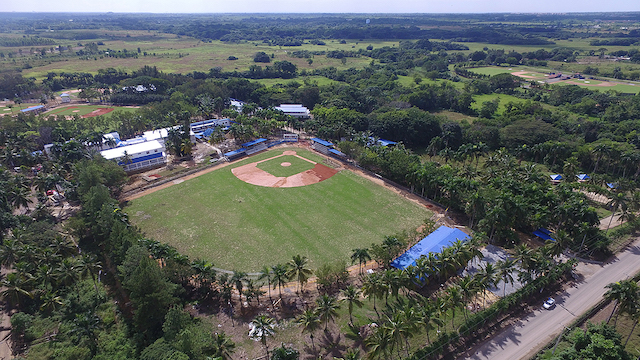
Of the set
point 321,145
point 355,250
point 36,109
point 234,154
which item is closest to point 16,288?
point 355,250

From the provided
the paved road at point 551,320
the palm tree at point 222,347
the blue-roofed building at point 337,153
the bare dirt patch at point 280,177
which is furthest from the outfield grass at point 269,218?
the paved road at point 551,320

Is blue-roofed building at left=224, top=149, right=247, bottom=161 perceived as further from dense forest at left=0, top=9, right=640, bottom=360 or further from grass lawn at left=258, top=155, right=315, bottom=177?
grass lawn at left=258, top=155, right=315, bottom=177

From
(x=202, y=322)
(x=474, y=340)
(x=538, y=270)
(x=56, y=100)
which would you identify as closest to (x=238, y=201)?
(x=202, y=322)

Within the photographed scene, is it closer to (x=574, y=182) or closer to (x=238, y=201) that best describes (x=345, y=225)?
(x=238, y=201)

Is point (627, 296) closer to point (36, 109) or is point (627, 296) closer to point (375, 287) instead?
point (375, 287)

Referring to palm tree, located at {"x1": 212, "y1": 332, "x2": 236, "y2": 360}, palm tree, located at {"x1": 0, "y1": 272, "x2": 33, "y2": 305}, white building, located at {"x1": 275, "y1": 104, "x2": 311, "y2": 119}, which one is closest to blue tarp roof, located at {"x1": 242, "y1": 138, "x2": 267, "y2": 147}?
white building, located at {"x1": 275, "y1": 104, "x2": 311, "y2": 119}

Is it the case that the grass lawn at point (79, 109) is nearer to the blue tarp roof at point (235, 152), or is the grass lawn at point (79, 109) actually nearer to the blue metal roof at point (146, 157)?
the blue metal roof at point (146, 157)
